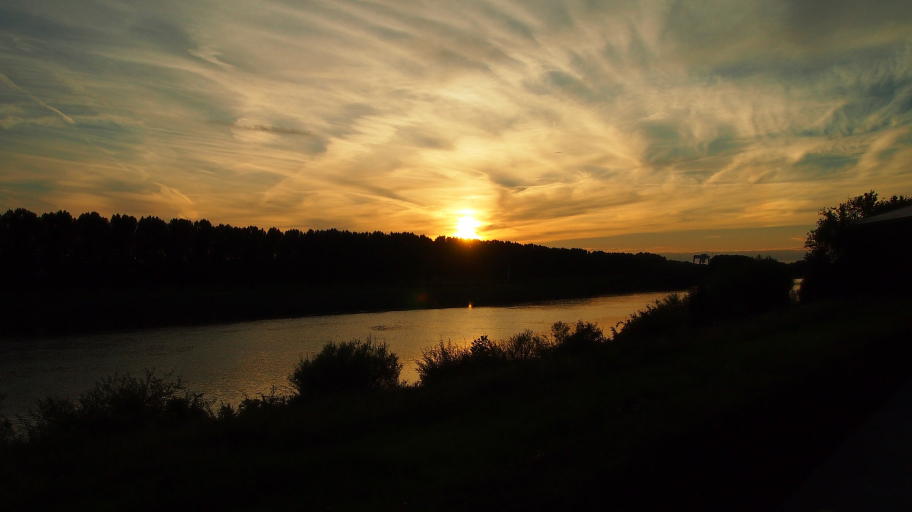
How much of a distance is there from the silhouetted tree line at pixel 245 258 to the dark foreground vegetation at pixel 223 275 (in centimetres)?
13

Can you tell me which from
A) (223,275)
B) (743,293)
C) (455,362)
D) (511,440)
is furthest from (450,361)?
(223,275)

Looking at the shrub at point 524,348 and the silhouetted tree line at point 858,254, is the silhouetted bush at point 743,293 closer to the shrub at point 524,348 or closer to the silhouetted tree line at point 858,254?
the silhouetted tree line at point 858,254

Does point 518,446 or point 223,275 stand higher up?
point 223,275

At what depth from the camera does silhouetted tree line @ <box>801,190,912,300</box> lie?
26.5 m

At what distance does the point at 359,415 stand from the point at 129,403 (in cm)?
624

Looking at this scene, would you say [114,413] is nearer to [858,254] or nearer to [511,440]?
[511,440]

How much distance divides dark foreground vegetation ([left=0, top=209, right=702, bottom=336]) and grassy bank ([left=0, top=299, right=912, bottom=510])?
30.5 m

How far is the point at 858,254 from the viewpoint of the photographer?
29656 mm

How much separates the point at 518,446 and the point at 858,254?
103ft

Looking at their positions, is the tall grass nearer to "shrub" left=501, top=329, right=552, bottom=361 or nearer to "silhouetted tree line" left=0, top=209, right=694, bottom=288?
"shrub" left=501, top=329, right=552, bottom=361

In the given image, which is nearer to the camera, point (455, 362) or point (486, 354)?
point (455, 362)

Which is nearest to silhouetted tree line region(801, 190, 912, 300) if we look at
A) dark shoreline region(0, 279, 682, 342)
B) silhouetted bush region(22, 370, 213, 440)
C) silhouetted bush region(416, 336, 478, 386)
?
silhouetted bush region(416, 336, 478, 386)

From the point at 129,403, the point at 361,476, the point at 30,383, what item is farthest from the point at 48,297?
the point at 361,476

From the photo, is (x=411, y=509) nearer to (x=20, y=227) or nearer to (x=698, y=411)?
(x=698, y=411)
